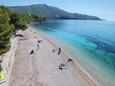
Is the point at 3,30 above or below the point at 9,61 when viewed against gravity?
above

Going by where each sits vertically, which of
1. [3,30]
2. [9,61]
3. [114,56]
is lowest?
[114,56]

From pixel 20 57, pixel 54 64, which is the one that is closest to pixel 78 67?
pixel 54 64

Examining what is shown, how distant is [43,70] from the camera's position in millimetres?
31281

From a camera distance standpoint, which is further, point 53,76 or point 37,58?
point 37,58

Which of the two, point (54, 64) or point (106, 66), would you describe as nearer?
point (54, 64)

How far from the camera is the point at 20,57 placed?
37.5 metres

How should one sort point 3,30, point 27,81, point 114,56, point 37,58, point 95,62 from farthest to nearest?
point 114,56 < point 95,62 < point 37,58 < point 3,30 < point 27,81

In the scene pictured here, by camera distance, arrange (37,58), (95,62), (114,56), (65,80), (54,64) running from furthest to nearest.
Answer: (114,56) → (95,62) → (37,58) → (54,64) → (65,80)

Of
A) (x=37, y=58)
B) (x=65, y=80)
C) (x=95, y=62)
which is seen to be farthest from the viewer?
(x=95, y=62)

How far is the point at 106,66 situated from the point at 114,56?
36.2 ft

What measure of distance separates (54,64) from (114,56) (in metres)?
21.7

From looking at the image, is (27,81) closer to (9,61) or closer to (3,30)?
(9,61)

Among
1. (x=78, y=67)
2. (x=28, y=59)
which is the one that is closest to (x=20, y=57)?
(x=28, y=59)

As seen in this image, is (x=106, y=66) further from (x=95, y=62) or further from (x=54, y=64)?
(x=54, y=64)
